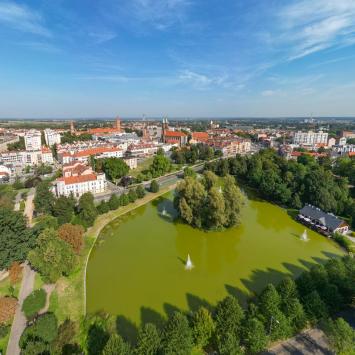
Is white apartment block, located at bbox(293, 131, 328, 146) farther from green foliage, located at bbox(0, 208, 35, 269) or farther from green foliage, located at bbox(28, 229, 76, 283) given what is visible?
green foliage, located at bbox(0, 208, 35, 269)

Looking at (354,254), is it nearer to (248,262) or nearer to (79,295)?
(248,262)

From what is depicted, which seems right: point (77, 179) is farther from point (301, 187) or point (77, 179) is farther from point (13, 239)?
point (301, 187)

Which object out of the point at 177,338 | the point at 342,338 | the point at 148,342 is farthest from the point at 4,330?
the point at 342,338

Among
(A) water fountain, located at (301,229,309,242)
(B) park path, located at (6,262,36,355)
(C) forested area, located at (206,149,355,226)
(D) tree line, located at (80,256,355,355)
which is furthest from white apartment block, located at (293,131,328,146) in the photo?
(B) park path, located at (6,262,36,355)

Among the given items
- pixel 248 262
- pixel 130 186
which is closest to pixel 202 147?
pixel 130 186

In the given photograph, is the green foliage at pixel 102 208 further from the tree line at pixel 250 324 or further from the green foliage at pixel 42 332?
the green foliage at pixel 42 332

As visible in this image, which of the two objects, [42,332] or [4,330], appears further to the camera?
[4,330]
